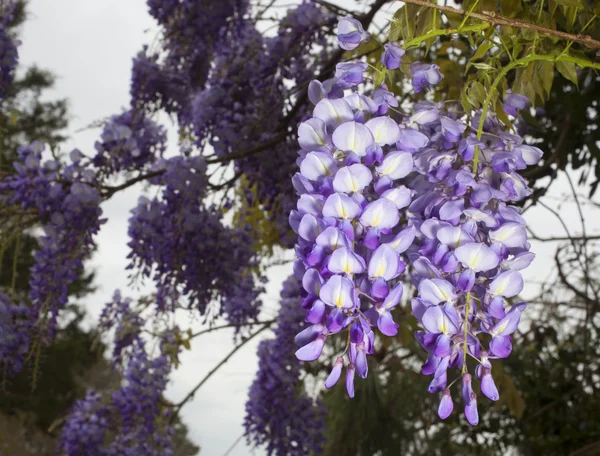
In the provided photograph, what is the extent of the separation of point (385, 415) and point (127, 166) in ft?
3.76

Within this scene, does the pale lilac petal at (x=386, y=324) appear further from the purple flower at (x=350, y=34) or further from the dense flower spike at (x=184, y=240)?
the dense flower spike at (x=184, y=240)

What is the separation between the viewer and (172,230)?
5.20 feet

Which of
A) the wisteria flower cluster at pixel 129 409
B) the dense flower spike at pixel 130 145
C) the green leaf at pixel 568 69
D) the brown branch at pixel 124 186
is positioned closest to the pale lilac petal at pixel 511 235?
the green leaf at pixel 568 69

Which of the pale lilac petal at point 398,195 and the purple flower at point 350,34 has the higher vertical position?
the purple flower at point 350,34

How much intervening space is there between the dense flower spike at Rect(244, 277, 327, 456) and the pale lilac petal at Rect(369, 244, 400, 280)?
4.66ft

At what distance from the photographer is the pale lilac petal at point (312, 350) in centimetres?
50

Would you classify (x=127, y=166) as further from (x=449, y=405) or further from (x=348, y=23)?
(x=449, y=405)

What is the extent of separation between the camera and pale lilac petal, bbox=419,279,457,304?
0.51m

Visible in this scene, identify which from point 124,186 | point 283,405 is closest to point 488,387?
point 124,186

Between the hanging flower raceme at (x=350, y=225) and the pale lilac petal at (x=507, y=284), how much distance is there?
69mm

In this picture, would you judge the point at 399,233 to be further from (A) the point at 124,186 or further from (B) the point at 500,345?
(A) the point at 124,186

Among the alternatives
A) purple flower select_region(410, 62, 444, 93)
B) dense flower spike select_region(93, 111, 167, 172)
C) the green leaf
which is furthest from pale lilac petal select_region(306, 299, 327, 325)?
dense flower spike select_region(93, 111, 167, 172)

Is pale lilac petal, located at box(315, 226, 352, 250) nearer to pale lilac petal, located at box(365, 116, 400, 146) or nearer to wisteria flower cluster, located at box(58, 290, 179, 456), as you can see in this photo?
pale lilac petal, located at box(365, 116, 400, 146)

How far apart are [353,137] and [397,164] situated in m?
0.04
